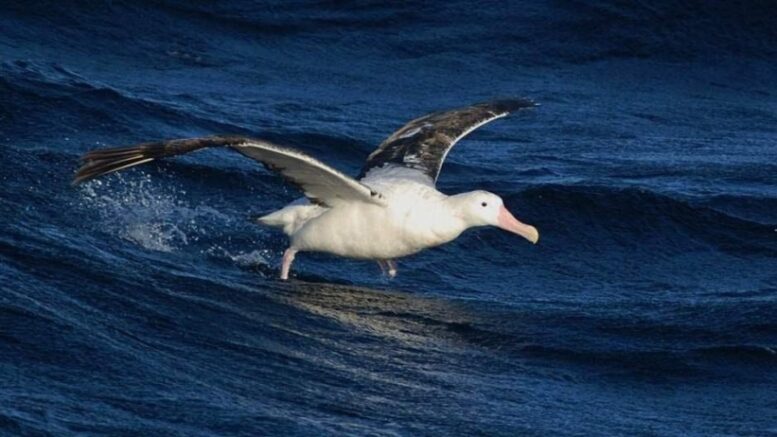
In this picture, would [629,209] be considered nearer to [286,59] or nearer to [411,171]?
[411,171]

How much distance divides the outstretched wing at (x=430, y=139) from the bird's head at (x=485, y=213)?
0.88m

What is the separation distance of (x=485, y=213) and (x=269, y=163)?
1.53 m

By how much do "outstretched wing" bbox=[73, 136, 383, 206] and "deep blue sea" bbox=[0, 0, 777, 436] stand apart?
Result: 702 mm

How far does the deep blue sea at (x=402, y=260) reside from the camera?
31.2 ft

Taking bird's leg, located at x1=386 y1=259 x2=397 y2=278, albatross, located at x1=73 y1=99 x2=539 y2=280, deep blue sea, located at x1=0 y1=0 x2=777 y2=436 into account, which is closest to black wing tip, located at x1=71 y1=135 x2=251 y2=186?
albatross, located at x1=73 y1=99 x2=539 y2=280

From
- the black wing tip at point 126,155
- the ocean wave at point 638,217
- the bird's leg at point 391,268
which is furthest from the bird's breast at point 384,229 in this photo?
the ocean wave at point 638,217

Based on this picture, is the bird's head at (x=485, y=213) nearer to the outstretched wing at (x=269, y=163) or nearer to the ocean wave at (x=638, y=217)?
the outstretched wing at (x=269, y=163)

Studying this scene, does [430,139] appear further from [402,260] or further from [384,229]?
[384,229]

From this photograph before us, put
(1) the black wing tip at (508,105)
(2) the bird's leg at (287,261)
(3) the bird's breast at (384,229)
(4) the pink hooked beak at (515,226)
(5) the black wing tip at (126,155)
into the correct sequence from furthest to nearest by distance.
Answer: (1) the black wing tip at (508,105) → (2) the bird's leg at (287,261) → (4) the pink hooked beak at (515,226) → (3) the bird's breast at (384,229) → (5) the black wing tip at (126,155)

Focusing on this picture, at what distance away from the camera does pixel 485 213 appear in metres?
11.8

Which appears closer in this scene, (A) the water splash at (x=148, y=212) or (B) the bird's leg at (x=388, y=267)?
(A) the water splash at (x=148, y=212)

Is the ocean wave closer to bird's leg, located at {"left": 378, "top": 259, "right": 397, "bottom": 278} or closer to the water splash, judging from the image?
bird's leg, located at {"left": 378, "top": 259, "right": 397, "bottom": 278}

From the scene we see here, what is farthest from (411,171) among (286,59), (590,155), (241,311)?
(286,59)

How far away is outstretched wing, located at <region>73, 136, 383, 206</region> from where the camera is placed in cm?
1030
